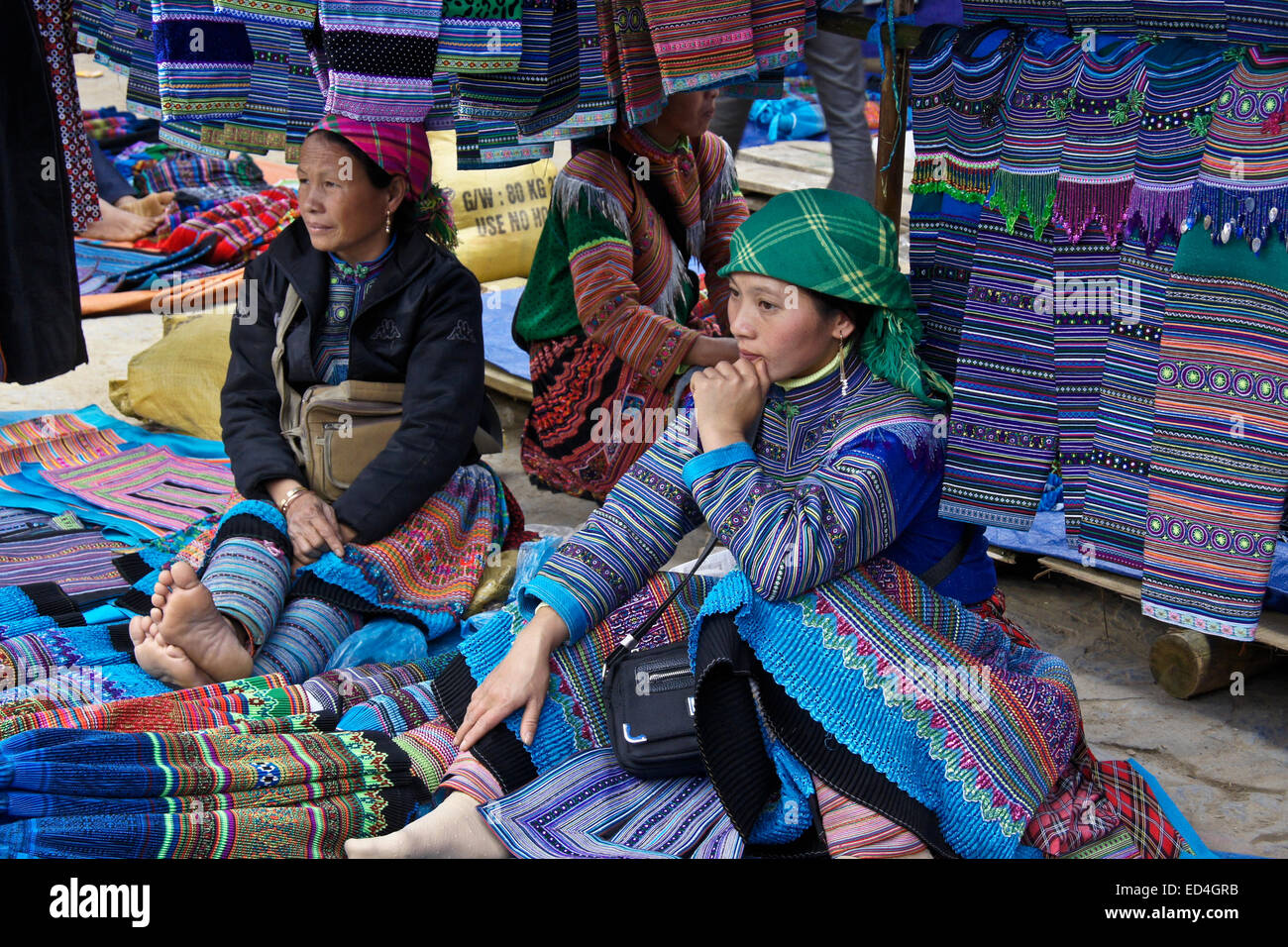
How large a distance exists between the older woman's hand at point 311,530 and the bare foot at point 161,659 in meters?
0.41

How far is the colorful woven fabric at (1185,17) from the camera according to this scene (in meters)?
2.27

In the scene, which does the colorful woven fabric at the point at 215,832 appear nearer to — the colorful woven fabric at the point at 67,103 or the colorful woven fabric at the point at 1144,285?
the colorful woven fabric at the point at 1144,285

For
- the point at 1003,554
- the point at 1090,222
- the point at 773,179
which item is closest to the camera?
→ the point at 1090,222

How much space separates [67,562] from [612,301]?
64.2 inches

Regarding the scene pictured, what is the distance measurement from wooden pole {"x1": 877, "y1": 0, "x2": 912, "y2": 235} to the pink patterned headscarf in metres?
1.14

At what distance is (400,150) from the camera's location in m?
3.33

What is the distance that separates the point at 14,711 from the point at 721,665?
4.44 ft

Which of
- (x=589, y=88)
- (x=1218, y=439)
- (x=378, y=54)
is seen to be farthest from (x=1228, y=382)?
(x=378, y=54)

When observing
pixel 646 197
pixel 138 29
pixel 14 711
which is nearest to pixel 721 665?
pixel 14 711

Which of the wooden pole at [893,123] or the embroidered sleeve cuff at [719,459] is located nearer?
the embroidered sleeve cuff at [719,459]

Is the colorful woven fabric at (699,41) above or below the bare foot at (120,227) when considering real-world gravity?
above

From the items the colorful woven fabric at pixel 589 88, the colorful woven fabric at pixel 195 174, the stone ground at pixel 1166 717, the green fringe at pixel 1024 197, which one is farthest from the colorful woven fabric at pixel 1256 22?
the colorful woven fabric at pixel 195 174

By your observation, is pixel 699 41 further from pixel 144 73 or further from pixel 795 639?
pixel 144 73

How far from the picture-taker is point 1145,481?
2.50 meters
